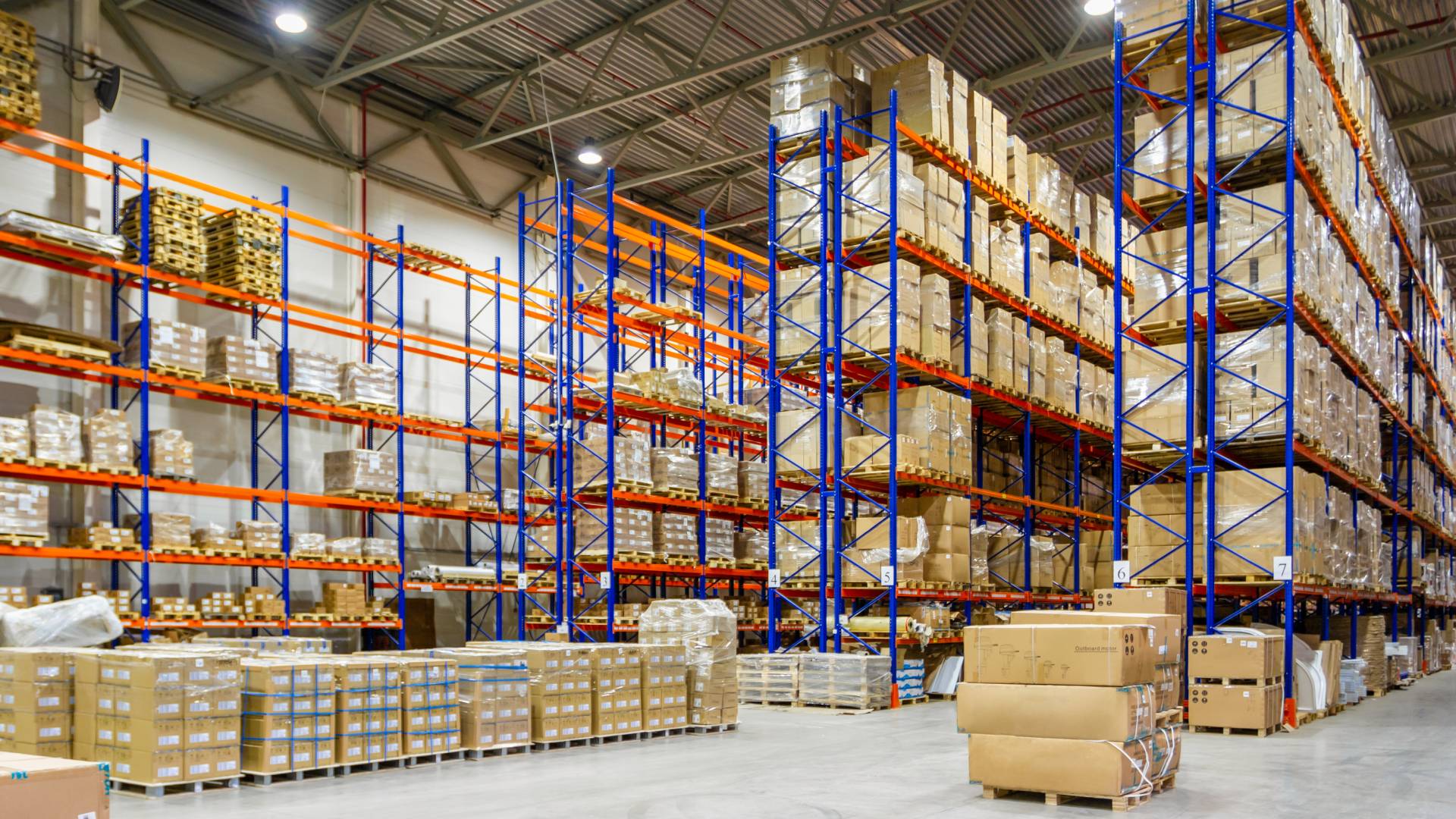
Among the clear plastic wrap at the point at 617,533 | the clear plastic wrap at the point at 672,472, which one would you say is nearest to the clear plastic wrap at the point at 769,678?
the clear plastic wrap at the point at 617,533

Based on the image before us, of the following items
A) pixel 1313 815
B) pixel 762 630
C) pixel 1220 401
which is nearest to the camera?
pixel 1313 815

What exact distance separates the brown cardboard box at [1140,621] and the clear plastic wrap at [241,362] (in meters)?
10.0

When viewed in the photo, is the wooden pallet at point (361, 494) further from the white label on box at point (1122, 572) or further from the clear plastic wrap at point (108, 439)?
the white label on box at point (1122, 572)

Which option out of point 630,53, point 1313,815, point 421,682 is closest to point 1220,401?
point 1313,815

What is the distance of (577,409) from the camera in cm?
1762

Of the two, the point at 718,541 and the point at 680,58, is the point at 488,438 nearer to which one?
the point at 718,541

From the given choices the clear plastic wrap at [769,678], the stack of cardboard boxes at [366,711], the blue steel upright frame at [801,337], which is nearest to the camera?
the stack of cardboard boxes at [366,711]

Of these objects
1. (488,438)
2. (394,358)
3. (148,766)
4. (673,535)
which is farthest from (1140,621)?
(394,358)

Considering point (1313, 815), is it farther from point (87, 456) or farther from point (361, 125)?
point (361, 125)

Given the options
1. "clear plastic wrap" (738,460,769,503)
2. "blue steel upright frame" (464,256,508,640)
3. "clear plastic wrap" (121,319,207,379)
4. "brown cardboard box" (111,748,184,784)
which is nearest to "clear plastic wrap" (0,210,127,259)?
"clear plastic wrap" (121,319,207,379)

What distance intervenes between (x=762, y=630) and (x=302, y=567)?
8.20 m

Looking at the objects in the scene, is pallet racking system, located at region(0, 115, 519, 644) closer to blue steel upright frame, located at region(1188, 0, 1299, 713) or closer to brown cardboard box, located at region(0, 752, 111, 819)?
brown cardboard box, located at region(0, 752, 111, 819)

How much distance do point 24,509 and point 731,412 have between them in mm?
9704

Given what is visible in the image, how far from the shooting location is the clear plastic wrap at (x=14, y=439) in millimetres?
12102
